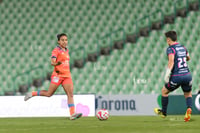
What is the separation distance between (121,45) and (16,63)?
4.09 m

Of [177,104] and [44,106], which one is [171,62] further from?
[44,106]

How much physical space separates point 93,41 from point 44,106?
14.8ft

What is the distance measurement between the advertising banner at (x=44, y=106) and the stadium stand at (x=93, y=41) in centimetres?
236

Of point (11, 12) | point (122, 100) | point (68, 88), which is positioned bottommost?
point (122, 100)

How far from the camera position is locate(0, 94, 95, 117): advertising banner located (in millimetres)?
14438

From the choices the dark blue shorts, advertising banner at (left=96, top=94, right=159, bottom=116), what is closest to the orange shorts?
the dark blue shorts

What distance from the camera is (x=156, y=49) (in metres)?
17.6

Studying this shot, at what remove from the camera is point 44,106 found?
14648 millimetres

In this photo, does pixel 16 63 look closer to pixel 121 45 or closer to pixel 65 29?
pixel 65 29

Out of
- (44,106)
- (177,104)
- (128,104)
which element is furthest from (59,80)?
(177,104)

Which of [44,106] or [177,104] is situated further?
[177,104]

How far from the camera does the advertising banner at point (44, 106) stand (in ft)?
47.4

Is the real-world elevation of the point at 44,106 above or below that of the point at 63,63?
below

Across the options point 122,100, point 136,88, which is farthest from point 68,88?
point 136,88
